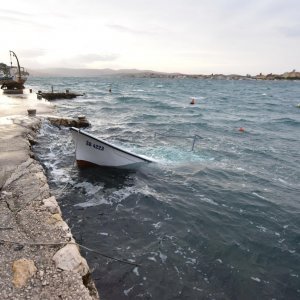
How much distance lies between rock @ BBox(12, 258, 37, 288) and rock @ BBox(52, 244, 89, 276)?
1.47 feet

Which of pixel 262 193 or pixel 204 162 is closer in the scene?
pixel 262 193

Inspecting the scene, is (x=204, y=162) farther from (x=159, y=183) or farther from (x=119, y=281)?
(x=119, y=281)

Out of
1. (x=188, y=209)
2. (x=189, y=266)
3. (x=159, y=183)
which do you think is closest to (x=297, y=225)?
(x=188, y=209)

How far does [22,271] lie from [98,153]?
8528 millimetres

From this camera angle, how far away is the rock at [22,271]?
16.5 feet

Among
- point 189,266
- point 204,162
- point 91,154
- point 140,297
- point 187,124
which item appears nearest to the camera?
point 140,297

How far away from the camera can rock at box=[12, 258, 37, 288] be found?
5.04m

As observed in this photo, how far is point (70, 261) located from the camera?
566 cm

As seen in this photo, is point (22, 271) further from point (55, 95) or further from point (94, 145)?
point (55, 95)

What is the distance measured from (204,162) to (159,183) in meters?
4.23

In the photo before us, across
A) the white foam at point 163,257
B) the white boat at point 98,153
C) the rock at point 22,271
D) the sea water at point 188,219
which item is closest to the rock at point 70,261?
the rock at point 22,271

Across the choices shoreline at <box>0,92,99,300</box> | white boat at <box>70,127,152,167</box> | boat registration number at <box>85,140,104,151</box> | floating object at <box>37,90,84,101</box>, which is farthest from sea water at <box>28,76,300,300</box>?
floating object at <box>37,90,84,101</box>

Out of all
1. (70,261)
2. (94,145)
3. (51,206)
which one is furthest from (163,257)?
(94,145)

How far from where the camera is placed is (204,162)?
1627cm
